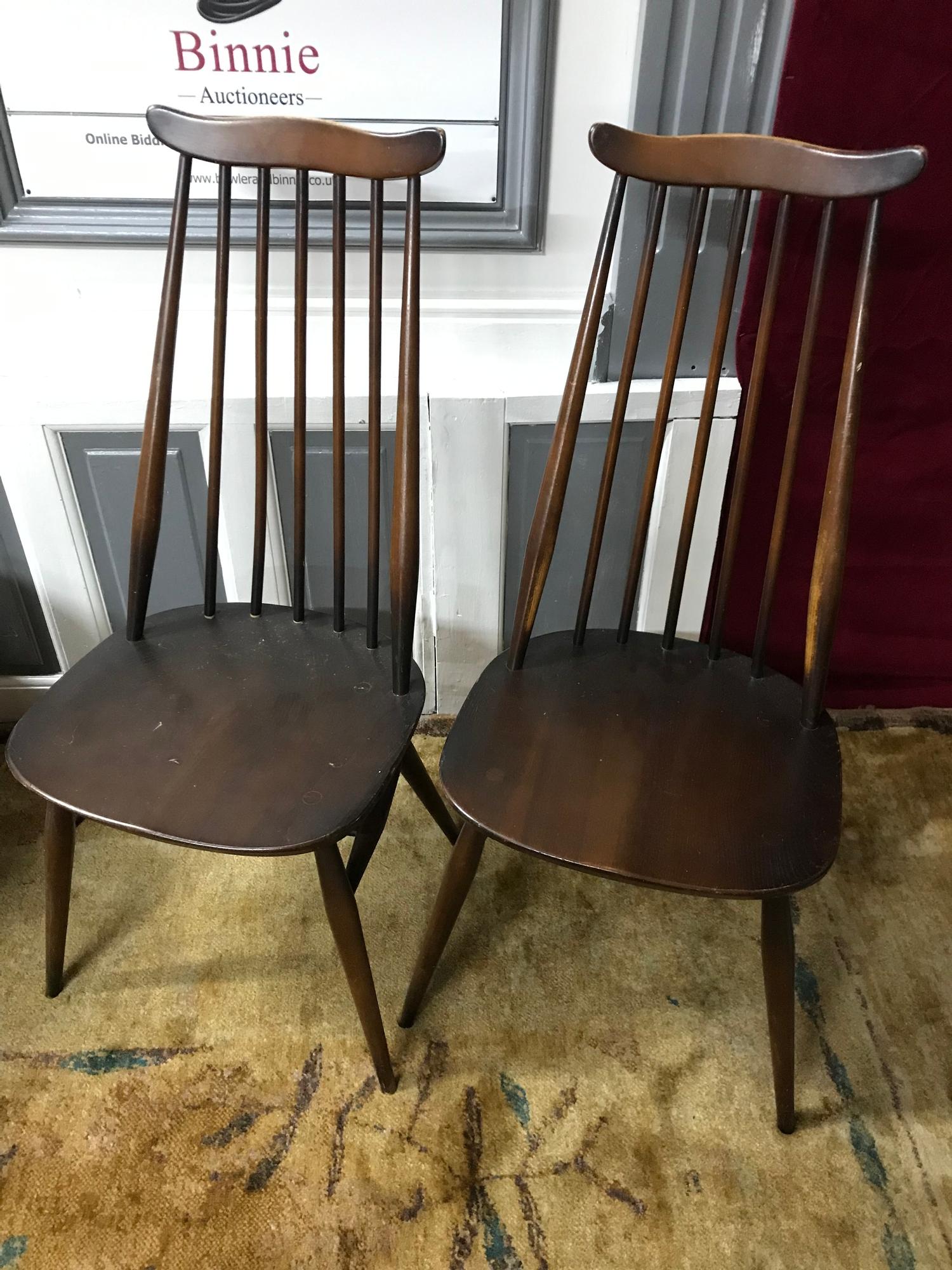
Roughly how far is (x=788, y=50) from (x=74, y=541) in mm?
1175

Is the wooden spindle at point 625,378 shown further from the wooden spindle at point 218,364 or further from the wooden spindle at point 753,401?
the wooden spindle at point 218,364

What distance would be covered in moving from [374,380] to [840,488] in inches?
21.5

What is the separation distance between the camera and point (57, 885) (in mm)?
1063

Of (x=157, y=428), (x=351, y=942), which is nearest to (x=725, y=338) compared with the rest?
(x=157, y=428)

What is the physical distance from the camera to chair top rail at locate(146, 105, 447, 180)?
0.91m

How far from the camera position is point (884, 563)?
140 centimetres

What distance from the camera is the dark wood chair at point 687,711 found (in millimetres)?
847

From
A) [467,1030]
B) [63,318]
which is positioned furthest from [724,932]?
[63,318]

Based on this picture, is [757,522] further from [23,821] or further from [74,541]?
[23,821]

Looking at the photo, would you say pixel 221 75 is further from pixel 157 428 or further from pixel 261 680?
pixel 261 680

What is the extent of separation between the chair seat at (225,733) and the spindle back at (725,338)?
232mm

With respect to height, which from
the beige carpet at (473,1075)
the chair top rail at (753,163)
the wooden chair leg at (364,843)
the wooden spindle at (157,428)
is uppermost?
the chair top rail at (753,163)

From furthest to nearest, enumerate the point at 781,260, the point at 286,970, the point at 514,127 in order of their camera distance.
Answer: the point at 286,970 → the point at 514,127 → the point at 781,260

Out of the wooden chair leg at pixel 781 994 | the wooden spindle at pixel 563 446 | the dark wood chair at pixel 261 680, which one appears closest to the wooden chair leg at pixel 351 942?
the dark wood chair at pixel 261 680
